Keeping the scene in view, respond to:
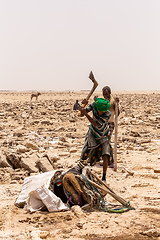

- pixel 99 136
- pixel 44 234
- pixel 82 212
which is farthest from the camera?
pixel 99 136

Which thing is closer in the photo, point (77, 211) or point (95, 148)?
point (77, 211)

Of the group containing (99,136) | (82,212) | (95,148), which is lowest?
(82,212)

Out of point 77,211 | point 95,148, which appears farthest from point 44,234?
point 95,148

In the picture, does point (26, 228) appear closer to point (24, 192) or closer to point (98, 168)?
point (24, 192)

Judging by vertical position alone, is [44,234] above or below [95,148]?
below

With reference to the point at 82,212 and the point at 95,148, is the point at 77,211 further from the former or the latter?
the point at 95,148

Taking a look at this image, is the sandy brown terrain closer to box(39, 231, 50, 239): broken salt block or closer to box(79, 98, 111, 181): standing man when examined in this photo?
box(39, 231, 50, 239): broken salt block

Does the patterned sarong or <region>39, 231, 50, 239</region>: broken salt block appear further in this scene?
the patterned sarong

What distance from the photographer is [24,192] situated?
3.83 metres

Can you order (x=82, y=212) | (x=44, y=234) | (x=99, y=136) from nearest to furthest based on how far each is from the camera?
(x=44, y=234) < (x=82, y=212) < (x=99, y=136)

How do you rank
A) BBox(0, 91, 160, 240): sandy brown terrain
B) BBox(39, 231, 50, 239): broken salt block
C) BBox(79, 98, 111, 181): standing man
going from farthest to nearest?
BBox(79, 98, 111, 181): standing man → BBox(0, 91, 160, 240): sandy brown terrain → BBox(39, 231, 50, 239): broken salt block

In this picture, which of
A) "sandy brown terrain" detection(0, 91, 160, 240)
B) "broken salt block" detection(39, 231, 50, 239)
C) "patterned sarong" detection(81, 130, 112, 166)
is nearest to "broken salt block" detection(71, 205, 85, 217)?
"sandy brown terrain" detection(0, 91, 160, 240)

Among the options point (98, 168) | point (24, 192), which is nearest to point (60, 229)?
point (24, 192)

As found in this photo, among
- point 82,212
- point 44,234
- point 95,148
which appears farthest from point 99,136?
point 44,234
